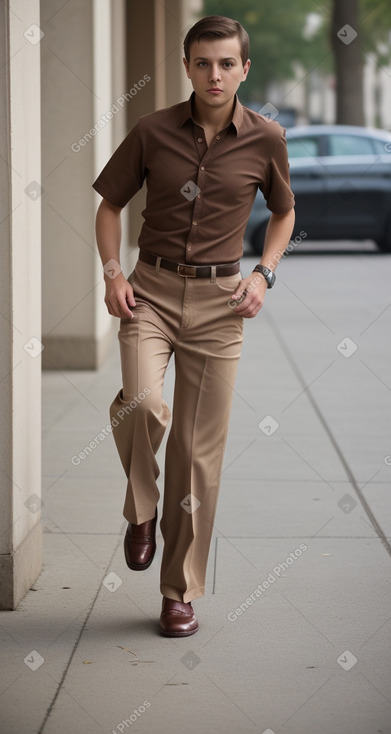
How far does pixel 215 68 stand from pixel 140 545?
1564mm

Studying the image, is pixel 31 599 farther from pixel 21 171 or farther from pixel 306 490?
pixel 306 490

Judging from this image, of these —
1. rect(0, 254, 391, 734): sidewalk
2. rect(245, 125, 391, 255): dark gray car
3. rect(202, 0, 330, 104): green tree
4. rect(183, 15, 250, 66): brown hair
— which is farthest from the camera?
rect(202, 0, 330, 104): green tree

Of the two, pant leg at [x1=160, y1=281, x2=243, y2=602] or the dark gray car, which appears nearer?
pant leg at [x1=160, y1=281, x2=243, y2=602]

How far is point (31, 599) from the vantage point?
4508mm

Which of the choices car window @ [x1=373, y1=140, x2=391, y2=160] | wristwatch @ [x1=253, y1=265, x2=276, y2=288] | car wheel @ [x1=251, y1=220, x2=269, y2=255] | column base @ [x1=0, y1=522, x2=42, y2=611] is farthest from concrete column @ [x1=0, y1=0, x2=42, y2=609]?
car window @ [x1=373, y1=140, x2=391, y2=160]

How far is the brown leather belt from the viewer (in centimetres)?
397

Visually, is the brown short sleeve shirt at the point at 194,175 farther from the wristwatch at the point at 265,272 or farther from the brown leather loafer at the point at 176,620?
the brown leather loafer at the point at 176,620

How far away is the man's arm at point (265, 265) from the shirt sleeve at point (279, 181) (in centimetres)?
4

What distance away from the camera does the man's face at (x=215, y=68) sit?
3.80 meters
